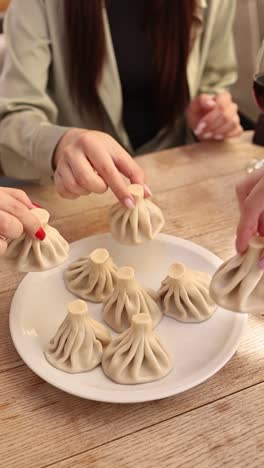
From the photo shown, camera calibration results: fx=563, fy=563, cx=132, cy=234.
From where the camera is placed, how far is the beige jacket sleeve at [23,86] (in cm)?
123

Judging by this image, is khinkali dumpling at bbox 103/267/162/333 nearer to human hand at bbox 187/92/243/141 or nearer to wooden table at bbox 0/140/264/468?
wooden table at bbox 0/140/264/468

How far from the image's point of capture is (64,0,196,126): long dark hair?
1.26 metres

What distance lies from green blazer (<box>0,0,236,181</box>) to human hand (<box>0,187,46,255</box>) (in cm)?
29

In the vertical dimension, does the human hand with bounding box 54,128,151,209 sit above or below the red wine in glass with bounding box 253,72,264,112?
below

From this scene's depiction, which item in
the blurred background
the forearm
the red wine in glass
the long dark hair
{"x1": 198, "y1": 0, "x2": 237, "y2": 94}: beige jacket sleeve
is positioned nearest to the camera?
the red wine in glass

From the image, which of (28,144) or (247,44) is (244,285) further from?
(247,44)

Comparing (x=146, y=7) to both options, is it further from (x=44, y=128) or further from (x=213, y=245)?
(x=213, y=245)

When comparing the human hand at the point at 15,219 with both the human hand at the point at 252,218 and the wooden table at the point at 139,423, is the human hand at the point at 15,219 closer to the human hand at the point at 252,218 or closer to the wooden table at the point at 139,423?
the wooden table at the point at 139,423

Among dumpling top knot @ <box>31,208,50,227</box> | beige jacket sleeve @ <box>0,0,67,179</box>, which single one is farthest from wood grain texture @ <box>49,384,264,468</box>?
beige jacket sleeve @ <box>0,0,67,179</box>

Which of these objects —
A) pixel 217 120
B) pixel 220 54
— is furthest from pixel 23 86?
pixel 220 54

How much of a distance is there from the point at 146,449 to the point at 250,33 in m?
1.63

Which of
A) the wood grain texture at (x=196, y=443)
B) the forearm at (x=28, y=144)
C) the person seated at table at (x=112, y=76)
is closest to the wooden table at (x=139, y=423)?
the wood grain texture at (x=196, y=443)

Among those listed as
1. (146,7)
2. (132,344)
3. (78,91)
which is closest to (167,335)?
(132,344)

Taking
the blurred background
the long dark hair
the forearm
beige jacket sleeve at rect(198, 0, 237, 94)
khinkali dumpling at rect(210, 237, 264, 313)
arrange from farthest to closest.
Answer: the blurred background → beige jacket sleeve at rect(198, 0, 237, 94) → the long dark hair → the forearm → khinkali dumpling at rect(210, 237, 264, 313)
